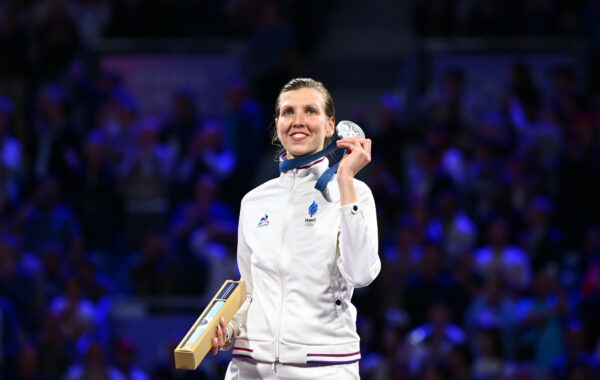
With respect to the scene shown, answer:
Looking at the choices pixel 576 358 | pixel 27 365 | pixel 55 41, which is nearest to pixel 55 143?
pixel 55 41

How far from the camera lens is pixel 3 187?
1095 centimetres

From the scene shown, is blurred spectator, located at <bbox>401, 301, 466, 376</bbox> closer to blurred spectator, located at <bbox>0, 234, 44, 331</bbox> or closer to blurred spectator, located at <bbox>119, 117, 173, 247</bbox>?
blurred spectator, located at <bbox>119, 117, 173, 247</bbox>

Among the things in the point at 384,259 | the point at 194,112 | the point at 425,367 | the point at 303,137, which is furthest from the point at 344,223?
the point at 194,112

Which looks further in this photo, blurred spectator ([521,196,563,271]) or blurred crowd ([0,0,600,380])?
blurred spectator ([521,196,563,271])

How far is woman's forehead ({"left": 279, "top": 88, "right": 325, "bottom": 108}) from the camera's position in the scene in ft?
12.6

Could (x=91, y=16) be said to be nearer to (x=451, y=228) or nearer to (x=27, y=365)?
(x=27, y=365)

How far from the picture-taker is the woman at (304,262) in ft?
11.7

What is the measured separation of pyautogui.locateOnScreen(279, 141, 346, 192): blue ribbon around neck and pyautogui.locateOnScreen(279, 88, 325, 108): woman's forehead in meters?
0.18

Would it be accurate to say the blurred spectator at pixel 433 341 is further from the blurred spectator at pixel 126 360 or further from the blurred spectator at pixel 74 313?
the blurred spectator at pixel 74 313

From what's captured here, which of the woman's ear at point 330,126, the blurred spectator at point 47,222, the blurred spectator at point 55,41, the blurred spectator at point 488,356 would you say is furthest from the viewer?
the blurred spectator at point 55,41

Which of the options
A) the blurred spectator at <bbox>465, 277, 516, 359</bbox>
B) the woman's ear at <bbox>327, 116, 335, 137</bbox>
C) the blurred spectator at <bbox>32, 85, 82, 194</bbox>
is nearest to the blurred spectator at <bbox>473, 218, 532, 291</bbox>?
the blurred spectator at <bbox>465, 277, 516, 359</bbox>

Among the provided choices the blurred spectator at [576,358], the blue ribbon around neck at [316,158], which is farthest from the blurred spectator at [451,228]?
the blue ribbon around neck at [316,158]

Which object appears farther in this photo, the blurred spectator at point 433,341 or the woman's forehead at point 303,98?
the blurred spectator at point 433,341

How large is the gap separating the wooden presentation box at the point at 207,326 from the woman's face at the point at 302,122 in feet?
1.88
